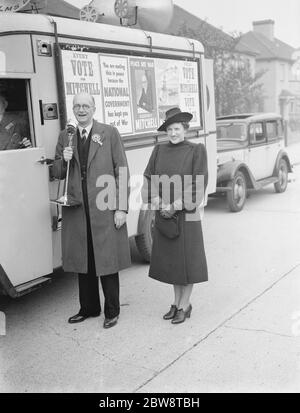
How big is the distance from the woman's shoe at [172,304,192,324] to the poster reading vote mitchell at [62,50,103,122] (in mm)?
1944

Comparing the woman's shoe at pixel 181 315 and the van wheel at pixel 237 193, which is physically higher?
the van wheel at pixel 237 193

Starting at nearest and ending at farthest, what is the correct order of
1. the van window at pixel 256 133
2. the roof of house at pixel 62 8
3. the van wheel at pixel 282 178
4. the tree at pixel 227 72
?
the roof of house at pixel 62 8
the van window at pixel 256 133
the van wheel at pixel 282 178
the tree at pixel 227 72

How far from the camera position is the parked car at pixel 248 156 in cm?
895

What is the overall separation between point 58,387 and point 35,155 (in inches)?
71.2

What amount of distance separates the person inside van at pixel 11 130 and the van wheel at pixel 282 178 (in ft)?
24.3

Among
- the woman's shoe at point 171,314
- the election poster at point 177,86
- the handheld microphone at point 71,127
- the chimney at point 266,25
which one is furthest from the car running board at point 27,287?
the chimney at point 266,25

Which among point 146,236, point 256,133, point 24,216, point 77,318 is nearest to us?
point 24,216

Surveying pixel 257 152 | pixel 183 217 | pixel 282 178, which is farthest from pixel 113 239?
pixel 282 178

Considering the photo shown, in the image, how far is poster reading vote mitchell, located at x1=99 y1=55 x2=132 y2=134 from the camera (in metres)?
4.91

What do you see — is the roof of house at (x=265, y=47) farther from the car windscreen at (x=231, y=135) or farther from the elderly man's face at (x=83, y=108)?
the elderly man's face at (x=83, y=108)

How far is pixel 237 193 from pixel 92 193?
17.7 feet

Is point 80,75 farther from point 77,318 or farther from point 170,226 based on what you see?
point 77,318

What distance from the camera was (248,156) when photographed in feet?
31.3

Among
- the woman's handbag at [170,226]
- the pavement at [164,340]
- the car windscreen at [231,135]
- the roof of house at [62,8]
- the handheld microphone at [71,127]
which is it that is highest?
the roof of house at [62,8]
